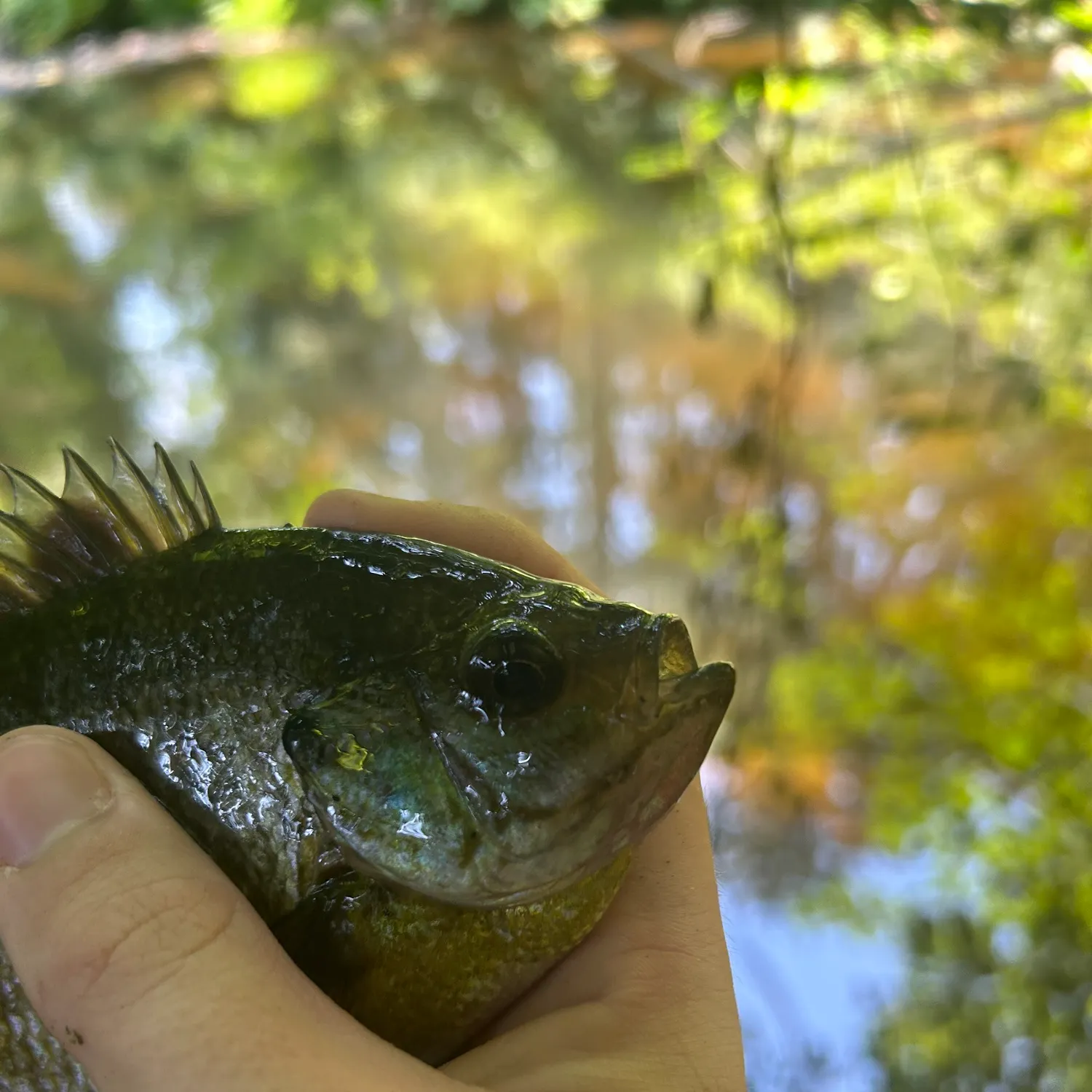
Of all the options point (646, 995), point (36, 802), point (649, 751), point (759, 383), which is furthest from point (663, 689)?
point (759, 383)

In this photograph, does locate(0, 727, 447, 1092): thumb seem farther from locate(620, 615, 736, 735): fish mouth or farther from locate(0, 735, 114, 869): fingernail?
locate(620, 615, 736, 735): fish mouth

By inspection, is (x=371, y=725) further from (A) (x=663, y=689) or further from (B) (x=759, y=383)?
(B) (x=759, y=383)

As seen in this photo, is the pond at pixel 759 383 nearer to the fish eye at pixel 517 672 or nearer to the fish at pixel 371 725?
the fish at pixel 371 725

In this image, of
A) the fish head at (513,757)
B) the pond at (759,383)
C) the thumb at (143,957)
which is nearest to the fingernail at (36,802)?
the thumb at (143,957)

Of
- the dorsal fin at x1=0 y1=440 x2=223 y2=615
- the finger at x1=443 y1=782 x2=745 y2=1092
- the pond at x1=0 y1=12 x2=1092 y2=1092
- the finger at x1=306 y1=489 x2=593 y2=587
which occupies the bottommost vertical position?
the pond at x1=0 y1=12 x2=1092 y2=1092

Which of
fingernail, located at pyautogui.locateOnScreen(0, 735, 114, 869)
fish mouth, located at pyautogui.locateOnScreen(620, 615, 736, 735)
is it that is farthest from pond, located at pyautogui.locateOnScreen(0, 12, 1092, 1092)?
fish mouth, located at pyautogui.locateOnScreen(620, 615, 736, 735)

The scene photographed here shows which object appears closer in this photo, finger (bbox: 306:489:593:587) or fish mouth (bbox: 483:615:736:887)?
fish mouth (bbox: 483:615:736:887)

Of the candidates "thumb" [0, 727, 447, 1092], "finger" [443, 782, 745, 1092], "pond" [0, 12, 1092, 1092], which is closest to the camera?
"thumb" [0, 727, 447, 1092]
